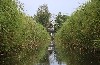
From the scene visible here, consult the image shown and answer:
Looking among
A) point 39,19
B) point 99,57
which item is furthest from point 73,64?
point 39,19

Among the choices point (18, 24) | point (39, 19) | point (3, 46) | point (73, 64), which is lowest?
point (73, 64)

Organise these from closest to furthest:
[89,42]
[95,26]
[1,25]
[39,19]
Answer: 1. [1,25]
2. [95,26]
3. [89,42]
4. [39,19]

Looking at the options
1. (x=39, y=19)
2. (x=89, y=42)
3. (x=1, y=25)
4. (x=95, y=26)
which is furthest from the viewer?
(x=39, y=19)

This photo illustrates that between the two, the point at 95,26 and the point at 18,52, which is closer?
the point at 95,26

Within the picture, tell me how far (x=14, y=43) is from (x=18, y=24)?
4.21 feet

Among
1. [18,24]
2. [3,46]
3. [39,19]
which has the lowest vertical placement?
[3,46]

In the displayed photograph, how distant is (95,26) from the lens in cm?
1677

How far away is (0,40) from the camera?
1598 cm

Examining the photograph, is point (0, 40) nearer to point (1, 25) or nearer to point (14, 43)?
point (1, 25)

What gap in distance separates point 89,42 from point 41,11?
58.3 m

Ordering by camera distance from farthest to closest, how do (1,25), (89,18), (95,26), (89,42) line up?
(89,42) → (89,18) → (95,26) → (1,25)

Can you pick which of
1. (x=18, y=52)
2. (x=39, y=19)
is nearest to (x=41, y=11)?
(x=39, y=19)

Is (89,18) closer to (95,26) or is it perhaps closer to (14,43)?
(95,26)

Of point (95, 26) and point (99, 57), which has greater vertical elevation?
point (95, 26)
